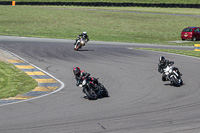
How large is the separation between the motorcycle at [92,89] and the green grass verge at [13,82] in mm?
3149

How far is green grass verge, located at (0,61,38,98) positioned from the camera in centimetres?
1586

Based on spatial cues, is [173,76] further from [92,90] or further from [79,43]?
[79,43]

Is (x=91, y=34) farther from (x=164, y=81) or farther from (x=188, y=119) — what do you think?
(x=188, y=119)

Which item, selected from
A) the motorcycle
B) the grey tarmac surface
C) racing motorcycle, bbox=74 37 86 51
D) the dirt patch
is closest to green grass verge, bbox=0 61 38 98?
the grey tarmac surface

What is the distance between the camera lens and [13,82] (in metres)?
17.8

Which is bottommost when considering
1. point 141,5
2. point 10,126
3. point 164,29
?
point 10,126

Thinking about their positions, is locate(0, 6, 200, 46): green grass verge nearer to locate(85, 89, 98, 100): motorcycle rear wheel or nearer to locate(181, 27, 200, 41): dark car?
locate(181, 27, 200, 41): dark car

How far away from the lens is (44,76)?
19453mm

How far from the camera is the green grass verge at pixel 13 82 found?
15.9 meters

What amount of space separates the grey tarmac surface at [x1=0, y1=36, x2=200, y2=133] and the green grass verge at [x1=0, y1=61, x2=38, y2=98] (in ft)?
5.30

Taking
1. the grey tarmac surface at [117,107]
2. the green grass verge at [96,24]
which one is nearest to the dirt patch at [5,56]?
the grey tarmac surface at [117,107]

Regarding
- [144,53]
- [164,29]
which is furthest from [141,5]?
[144,53]

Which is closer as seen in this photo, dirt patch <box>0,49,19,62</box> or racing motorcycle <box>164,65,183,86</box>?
Answer: racing motorcycle <box>164,65,183,86</box>

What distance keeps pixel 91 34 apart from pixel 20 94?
32946mm
